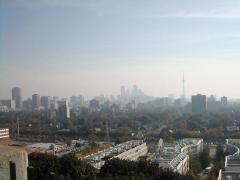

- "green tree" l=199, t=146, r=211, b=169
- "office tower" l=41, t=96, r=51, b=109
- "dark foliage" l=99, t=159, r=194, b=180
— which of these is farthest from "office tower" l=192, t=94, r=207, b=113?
"dark foliage" l=99, t=159, r=194, b=180

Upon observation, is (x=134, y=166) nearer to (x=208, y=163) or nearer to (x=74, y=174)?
(x=74, y=174)

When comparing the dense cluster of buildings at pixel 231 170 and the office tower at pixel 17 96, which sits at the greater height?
the office tower at pixel 17 96

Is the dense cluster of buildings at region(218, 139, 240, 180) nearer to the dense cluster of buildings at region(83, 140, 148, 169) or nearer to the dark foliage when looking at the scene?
the dark foliage

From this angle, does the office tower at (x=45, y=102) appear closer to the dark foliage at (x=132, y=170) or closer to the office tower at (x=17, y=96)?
the office tower at (x=17, y=96)

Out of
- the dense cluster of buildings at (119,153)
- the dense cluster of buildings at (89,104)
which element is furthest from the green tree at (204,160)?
the dense cluster of buildings at (89,104)

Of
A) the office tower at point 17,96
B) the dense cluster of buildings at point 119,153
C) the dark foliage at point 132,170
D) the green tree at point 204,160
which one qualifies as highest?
the office tower at point 17,96

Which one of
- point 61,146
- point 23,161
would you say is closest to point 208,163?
point 61,146
